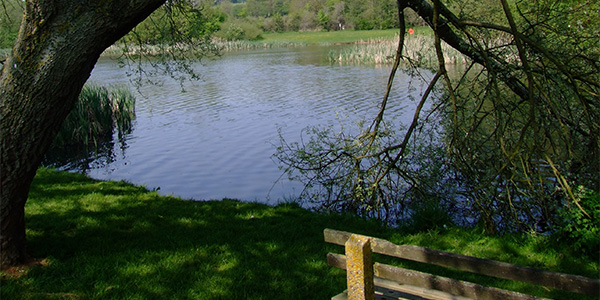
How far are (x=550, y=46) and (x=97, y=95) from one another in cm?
1358

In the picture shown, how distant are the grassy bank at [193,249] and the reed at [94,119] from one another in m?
7.97

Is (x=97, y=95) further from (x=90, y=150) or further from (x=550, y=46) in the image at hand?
(x=550, y=46)

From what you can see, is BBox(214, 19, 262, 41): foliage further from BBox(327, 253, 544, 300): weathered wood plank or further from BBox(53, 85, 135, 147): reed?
BBox(327, 253, 544, 300): weathered wood plank

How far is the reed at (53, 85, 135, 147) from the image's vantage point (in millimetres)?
15195

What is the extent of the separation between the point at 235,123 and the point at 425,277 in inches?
582

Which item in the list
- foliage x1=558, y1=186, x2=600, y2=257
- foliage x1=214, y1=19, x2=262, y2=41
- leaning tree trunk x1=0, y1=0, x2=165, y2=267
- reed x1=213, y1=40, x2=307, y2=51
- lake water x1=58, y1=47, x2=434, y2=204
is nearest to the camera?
leaning tree trunk x1=0, y1=0, x2=165, y2=267

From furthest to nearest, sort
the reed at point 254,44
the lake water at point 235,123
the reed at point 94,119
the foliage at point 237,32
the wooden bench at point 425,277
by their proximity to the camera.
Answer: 1. the foliage at point 237,32
2. the reed at point 254,44
3. the reed at point 94,119
4. the lake water at point 235,123
5. the wooden bench at point 425,277

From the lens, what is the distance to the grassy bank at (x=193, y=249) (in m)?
4.53

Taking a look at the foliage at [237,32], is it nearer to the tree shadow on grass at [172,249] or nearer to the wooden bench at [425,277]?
the tree shadow on grass at [172,249]

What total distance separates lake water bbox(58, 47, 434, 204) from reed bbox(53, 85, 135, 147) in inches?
27.9

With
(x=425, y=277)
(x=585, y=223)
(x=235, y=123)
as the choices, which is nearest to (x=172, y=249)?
(x=425, y=277)

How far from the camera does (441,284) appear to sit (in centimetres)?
312

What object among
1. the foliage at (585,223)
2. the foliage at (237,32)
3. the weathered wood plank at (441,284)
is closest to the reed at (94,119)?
the foliage at (585,223)

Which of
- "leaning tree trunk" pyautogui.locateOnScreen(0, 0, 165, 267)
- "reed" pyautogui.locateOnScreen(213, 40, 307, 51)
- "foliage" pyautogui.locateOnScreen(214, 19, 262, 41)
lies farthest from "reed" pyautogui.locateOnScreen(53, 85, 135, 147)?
"foliage" pyautogui.locateOnScreen(214, 19, 262, 41)
